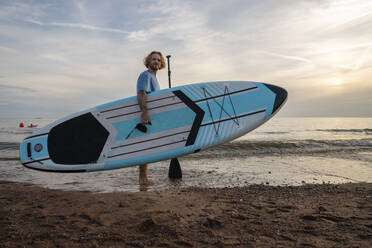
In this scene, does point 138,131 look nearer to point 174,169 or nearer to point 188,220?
point 174,169

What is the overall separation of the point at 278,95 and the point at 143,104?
2153mm

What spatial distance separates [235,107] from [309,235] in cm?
218

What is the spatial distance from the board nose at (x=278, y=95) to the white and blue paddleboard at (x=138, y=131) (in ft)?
0.66

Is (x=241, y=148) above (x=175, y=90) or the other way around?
the other way around

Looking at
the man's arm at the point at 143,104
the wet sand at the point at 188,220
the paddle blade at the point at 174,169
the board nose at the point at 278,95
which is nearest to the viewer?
the wet sand at the point at 188,220

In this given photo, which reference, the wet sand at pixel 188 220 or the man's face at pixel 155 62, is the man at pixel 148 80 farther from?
the wet sand at pixel 188 220

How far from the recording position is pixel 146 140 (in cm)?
338

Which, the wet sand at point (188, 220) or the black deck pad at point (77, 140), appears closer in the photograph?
the wet sand at point (188, 220)

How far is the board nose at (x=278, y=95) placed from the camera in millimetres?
3742

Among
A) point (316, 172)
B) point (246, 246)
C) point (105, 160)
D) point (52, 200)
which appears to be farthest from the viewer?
point (316, 172)

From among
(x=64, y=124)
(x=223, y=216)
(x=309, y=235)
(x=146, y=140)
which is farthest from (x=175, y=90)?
(x=309, y=235)

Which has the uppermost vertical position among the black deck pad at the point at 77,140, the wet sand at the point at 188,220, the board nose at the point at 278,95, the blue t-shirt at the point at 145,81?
the blue t-shirt at the point at 145,81

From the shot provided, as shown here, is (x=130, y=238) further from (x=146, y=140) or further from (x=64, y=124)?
(x=64, y=124)

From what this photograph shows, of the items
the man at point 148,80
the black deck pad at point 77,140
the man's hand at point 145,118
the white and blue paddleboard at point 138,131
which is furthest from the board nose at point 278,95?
the black deck pad at point 77,140
